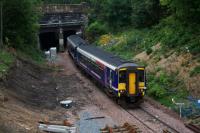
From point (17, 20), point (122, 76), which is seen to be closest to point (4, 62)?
point (122, 76)

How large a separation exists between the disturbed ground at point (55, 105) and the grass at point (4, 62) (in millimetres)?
485

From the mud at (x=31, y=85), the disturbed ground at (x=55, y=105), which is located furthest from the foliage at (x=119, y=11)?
the disturbed ground at (x=55, y=105)

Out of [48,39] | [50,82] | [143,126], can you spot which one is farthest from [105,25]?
[143,126]

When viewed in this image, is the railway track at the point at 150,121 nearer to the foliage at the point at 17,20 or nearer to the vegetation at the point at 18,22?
the vegetation at the point at 18,22

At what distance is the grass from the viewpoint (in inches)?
1290

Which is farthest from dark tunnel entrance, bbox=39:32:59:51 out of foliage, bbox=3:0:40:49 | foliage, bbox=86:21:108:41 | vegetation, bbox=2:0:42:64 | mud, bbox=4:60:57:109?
mud, bbox=4:60:57:109

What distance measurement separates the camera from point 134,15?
56312 mm

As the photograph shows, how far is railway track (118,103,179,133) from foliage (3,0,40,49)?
2301cm

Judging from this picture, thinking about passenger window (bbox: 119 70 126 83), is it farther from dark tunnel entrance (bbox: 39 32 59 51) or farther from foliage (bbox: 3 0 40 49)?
dark tunnel entrance (bbox: 39 32 59 51)

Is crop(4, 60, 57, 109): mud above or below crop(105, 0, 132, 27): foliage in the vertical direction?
below

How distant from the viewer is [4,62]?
3681 centimetres

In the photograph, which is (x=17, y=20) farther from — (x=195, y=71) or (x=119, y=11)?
(x=195, y=71)

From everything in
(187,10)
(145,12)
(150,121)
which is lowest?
(150,121)

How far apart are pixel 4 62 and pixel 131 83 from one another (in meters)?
12.3
